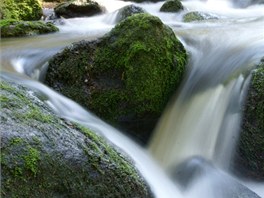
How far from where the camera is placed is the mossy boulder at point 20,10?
10008mm

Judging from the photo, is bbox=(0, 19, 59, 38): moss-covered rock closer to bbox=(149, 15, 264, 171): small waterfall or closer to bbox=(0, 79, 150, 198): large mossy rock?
bbox=(149, 15, 264, 171): small waterfall

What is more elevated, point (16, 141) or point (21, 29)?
point (16, 141)

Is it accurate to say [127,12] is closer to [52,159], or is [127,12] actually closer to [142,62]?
[142,62]

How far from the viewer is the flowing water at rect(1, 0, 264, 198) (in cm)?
379


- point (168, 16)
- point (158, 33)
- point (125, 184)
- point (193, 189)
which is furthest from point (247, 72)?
point (168, 16)

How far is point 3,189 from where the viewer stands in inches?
94.0

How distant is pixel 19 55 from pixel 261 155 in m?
3.74

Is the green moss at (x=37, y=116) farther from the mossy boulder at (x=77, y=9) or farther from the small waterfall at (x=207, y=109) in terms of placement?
the mossy boulder at (x=77, y=9)

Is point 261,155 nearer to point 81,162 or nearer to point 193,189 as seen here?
point 193,189

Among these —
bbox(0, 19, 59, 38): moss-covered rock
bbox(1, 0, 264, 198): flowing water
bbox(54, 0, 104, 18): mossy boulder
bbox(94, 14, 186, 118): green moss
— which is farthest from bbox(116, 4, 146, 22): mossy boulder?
bbox(94, 14, 186, 118): green moss

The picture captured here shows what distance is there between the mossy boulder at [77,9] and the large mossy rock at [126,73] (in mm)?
6977

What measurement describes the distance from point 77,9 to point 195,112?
26.0 feet

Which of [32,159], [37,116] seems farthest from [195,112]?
[32,159]

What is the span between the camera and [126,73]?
4.58 meters
